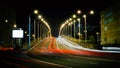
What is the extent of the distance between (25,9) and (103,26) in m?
43.7

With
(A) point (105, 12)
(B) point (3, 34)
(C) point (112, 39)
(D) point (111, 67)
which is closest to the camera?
(D) point (111, 67)

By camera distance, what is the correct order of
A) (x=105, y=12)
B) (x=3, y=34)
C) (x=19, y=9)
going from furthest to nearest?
(x=105, y=12), (x=19, y=9), (x=3, y=34)

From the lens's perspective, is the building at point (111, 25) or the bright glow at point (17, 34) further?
the building at point (111, 25)

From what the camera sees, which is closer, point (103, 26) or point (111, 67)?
point (111, 67)

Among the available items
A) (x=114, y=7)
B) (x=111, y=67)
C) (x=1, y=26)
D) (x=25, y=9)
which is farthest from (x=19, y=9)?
(x=111, y=67)

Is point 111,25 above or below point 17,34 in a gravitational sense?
above

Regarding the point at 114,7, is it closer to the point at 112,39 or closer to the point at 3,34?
the point at 112,39

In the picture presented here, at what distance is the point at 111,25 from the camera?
465 feet

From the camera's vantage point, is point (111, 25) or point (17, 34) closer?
point (17, 34)

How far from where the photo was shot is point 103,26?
521 feet

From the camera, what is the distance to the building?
130m

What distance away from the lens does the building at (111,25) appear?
130 m

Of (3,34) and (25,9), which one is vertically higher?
(25,9)

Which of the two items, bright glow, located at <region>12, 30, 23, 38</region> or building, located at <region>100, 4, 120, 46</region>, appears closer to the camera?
bright glow, located at <region>12, 30, 23, 38</region>
